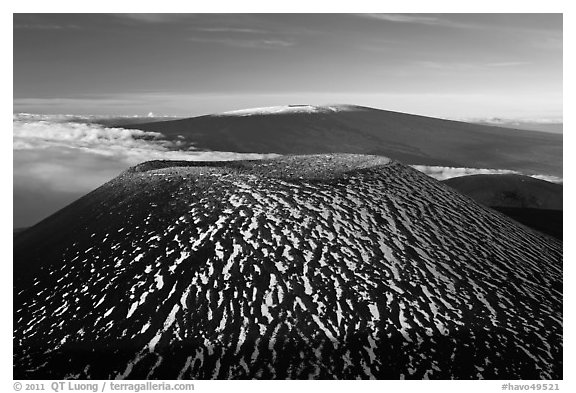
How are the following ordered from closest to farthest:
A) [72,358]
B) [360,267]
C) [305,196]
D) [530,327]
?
Answer: 1. [72,358]
2. [530,327]
3. [360,267]
4. [305,196]

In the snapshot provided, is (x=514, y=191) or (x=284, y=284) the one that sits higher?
(x=284, y=284)

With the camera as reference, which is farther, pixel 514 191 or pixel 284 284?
pixel 514 191

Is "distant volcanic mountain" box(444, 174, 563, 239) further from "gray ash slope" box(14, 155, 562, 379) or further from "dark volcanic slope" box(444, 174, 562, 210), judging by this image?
"gray ash slope" box(14, 155, 562, 379)

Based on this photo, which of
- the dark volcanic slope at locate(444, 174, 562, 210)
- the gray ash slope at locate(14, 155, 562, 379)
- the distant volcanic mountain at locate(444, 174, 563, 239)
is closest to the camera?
the gray ash slope at locate(14, 155, 562, 379)

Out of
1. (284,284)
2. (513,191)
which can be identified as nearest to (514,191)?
(513,191)

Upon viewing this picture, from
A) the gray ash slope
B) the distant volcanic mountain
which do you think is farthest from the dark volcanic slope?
the gray ash slope

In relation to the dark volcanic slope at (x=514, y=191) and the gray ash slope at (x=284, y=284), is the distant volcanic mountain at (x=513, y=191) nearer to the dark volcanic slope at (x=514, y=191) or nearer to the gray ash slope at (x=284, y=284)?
the dark volcanic slope at (x=514, y=191)

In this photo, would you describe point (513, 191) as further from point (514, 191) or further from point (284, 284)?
point (284, 284)

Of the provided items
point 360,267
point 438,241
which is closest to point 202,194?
point 360,267
